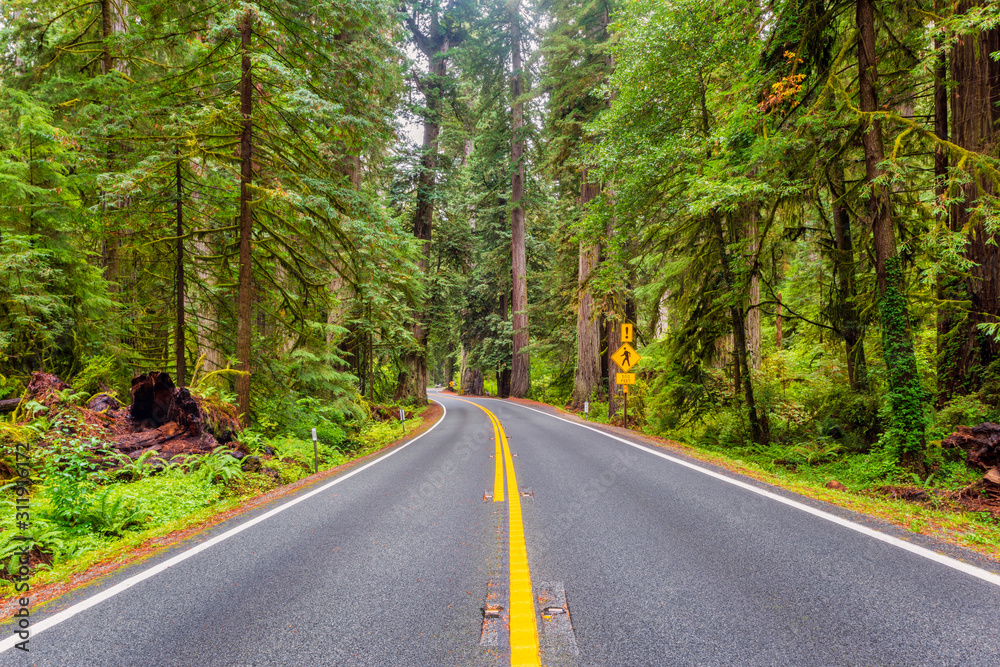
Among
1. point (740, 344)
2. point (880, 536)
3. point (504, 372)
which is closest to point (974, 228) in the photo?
point (740, 344)

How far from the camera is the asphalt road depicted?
2309 mm

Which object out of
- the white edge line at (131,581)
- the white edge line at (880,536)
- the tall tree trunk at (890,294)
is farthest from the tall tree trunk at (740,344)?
the white edge line at (131,581)

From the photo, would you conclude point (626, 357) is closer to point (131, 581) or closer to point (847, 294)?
point (847, 294)

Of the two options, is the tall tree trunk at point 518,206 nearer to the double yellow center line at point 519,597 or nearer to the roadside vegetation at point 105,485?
the roadside vegetation at point 105,485

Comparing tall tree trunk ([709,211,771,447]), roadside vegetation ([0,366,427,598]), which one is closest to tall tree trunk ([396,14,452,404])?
roadside vegetation ([0,366,427,598])

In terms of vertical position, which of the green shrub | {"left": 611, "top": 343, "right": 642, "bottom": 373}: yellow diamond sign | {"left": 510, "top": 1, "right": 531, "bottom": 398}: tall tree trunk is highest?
{"left": 510, "top": 1, "right": 531, "bottom": 398}: tall tree trunk

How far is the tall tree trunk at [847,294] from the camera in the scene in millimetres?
8773

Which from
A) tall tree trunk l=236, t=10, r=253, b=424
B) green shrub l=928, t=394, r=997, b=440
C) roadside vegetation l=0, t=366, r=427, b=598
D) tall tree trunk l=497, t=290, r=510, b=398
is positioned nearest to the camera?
roadside vegetation l=0, t=366, r=427, b=598

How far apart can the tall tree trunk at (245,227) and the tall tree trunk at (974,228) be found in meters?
13.0

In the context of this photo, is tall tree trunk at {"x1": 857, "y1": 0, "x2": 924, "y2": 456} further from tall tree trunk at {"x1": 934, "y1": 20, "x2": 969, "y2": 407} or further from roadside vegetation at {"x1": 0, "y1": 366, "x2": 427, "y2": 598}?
roadside vegetation at {"x1": 0, "y1": 366, "x2": 427, "y2": 598}

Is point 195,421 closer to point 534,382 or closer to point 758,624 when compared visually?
point 758,624

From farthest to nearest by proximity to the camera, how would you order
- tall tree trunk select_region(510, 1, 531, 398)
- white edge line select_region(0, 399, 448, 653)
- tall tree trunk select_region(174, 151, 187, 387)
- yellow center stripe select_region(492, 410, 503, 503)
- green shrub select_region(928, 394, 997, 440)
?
tall tree trunk select_region(510, 1, 531, 398)
tall tree trunk select_region(174, 151, 187, 387)
green shrub select_region(928, 394, 997, 440)
yellow center stripe select_region(492, 410, 503, 503)
white edge line select_region(0, 399, 448, 653)

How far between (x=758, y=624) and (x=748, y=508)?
2.67m

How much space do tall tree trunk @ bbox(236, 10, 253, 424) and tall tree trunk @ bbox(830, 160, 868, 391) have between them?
12336 mm
